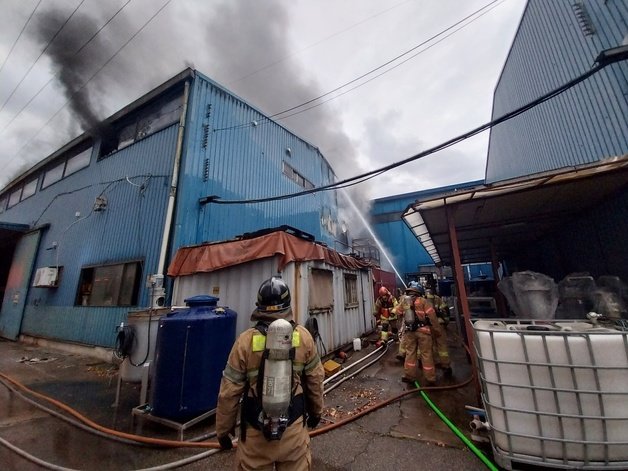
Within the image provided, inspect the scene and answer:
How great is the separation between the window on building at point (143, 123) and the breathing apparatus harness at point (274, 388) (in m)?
9.42

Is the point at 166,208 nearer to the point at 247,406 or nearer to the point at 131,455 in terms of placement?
the point at 131,455

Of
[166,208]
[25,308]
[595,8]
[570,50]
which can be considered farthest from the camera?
[25,308]

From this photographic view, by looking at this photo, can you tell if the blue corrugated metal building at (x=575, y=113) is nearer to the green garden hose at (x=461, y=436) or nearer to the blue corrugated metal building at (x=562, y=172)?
the blue corrugated metal building at (x=562, y=172)

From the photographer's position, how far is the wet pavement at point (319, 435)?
2902mm

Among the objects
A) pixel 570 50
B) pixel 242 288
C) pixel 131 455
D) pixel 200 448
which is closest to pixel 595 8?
pixel 570 50

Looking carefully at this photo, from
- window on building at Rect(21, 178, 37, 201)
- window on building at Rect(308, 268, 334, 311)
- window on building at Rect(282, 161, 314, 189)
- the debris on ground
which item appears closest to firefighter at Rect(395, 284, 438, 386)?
window on building at Rect(308, 268, 334, 311)

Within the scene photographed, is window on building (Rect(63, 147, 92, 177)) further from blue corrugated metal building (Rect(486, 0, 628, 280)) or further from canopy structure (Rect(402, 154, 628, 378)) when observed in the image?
blue corrugated metal building (Rect(486, 0, 628, 280))

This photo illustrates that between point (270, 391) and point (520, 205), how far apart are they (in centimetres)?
588

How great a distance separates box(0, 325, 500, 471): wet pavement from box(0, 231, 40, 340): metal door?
31.7ft

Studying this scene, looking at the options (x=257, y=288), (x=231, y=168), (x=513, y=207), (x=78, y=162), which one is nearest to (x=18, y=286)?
(x=78, y=162)

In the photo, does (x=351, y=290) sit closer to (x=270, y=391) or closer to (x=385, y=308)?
(x=385, y=308)

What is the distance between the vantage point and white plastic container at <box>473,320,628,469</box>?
7.83 feet

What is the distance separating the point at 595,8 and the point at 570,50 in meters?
1.13

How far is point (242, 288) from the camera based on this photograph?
5918 millimetres
